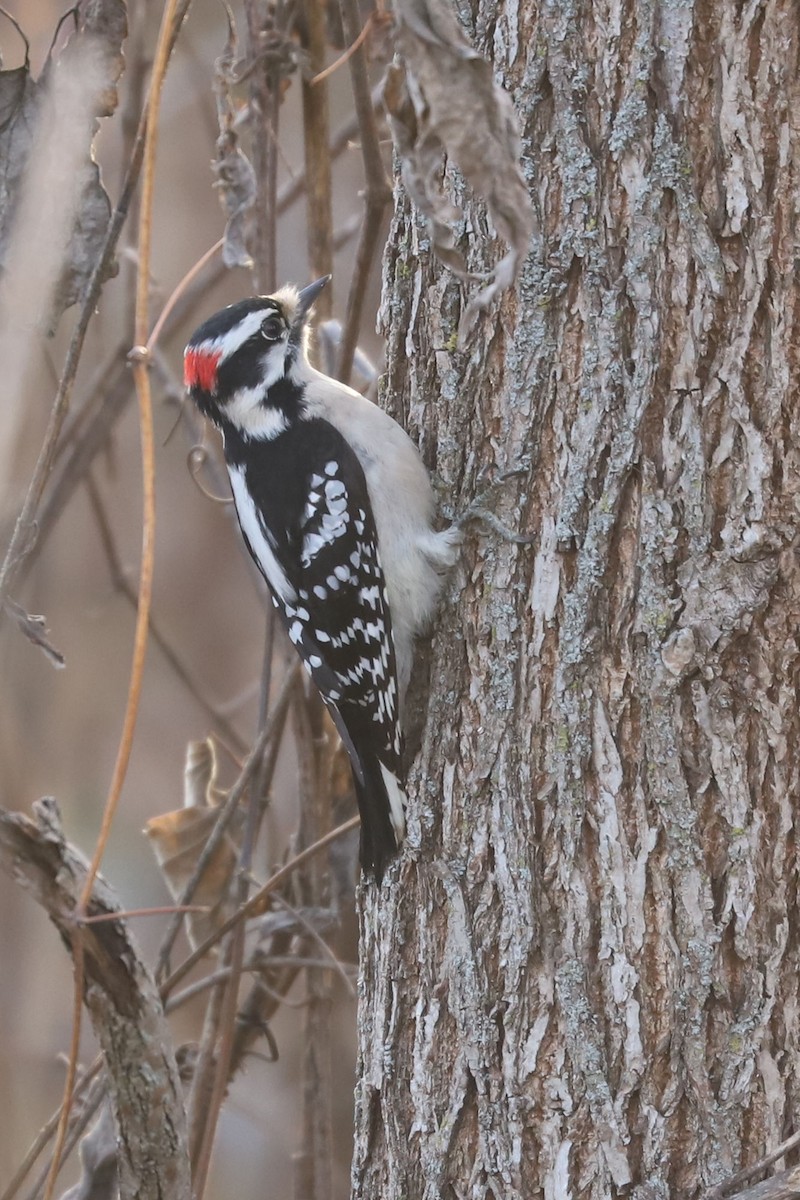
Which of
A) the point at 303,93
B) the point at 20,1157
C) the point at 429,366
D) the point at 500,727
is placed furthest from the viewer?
the point at 20,1157

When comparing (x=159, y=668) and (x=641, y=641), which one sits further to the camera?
(x=159, y=668)

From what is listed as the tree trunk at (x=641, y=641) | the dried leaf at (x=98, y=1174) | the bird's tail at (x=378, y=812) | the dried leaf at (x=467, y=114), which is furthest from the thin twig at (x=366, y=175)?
the dried leaf at (x=98, y=1174)

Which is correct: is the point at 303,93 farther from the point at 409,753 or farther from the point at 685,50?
the point at 409,753

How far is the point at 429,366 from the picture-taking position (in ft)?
7.02

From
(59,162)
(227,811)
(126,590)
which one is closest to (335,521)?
(227,811)

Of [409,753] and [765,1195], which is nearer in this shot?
[765,1195]

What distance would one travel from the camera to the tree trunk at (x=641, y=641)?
5.70 feet

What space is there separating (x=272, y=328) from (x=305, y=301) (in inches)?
3.8

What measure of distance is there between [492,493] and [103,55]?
0.87 meters

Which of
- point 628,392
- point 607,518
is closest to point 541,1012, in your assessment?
point 607,518

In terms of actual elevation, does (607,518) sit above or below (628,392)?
below

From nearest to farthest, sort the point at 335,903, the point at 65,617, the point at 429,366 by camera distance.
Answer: the point at 429,366
the point at 335,903
the point at 65,617

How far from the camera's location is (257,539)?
104 inches

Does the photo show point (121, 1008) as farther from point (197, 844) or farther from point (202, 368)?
point (202, 368)
